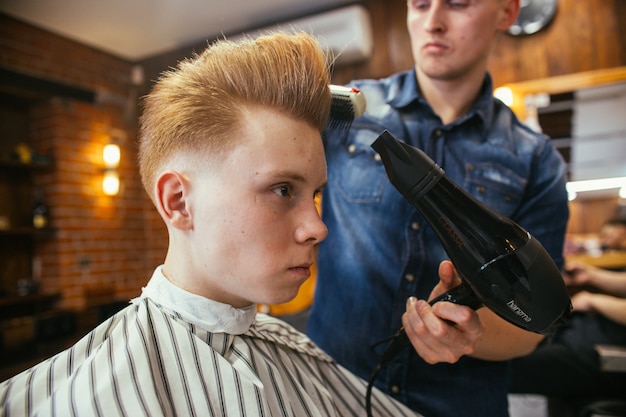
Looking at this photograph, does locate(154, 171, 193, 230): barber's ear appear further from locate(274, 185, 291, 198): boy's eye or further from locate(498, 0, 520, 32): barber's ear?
locate(498, 0, 520, 32): barber's ear

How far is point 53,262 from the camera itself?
3.16 feet

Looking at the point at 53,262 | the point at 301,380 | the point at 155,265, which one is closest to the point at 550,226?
the point at 301,380

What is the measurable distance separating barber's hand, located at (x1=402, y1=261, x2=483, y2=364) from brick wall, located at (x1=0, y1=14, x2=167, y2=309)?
467 mm

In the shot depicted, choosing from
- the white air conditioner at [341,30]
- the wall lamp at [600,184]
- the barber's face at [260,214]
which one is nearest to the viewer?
the barber's face at [260,214]

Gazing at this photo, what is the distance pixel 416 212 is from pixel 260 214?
15.4 inches

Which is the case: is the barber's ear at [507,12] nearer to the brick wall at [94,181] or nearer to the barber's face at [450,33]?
the barber's face at [450,33]

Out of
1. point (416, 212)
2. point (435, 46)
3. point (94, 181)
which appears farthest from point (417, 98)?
point (94, 181)

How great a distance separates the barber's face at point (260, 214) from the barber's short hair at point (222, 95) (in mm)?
28

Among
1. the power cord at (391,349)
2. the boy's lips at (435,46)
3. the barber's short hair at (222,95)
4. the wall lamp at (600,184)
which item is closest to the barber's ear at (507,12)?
the boy's lips at (435,46)

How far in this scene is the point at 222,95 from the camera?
68 centimetres

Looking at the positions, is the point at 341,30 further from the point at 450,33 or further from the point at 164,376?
the point at 164,376

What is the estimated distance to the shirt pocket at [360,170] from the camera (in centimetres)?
96

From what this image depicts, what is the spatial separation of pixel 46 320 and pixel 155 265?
178 millimetres

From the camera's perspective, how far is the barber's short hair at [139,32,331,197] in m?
0.67
